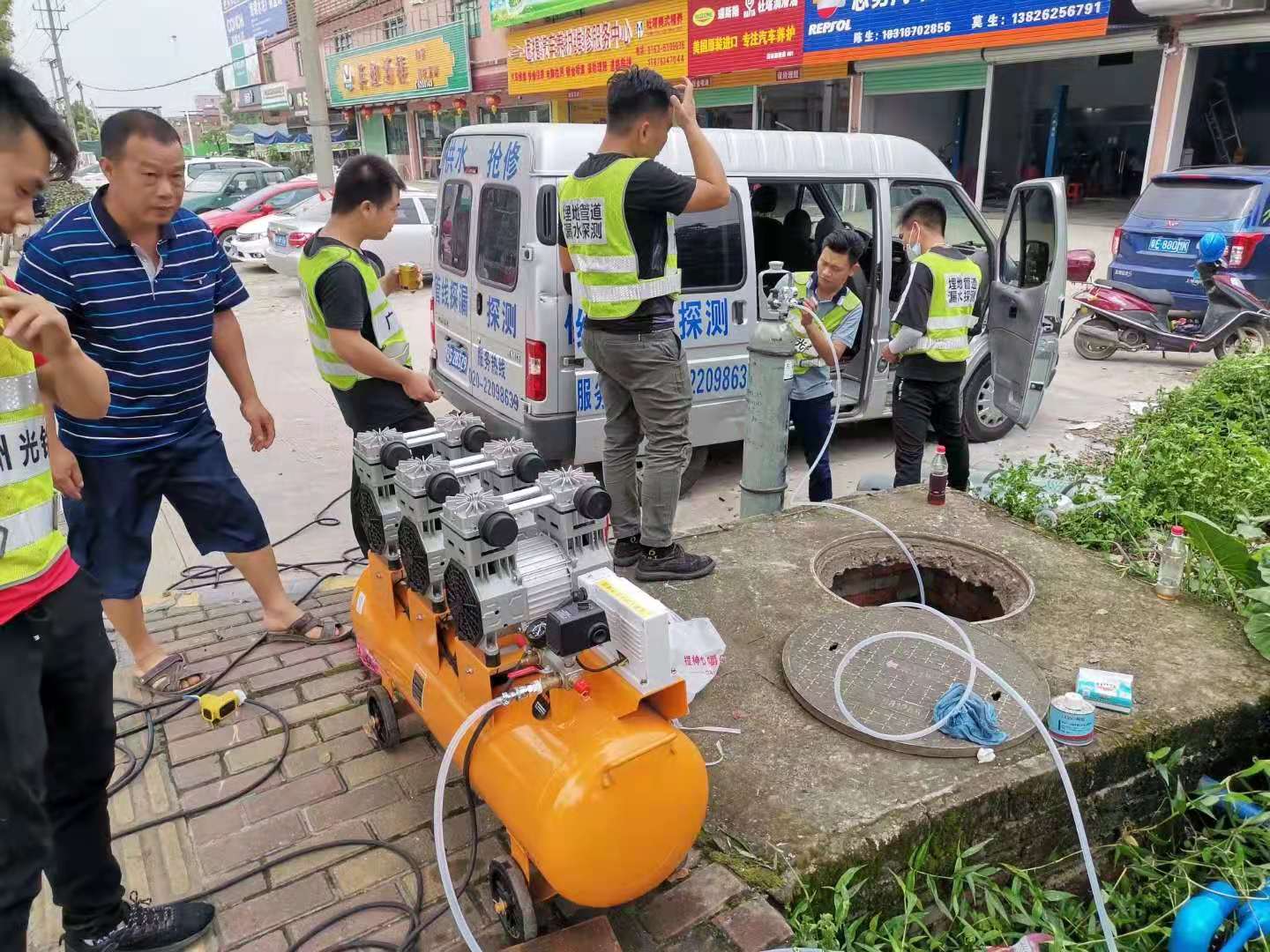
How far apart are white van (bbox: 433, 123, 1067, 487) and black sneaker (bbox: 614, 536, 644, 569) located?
1.20 meters

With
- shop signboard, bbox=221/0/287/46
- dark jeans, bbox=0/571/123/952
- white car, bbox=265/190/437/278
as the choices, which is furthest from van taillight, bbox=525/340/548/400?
shop signboard, bbox=221/0/287/46

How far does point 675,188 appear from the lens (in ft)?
11.2

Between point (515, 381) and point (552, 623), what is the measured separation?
314cm

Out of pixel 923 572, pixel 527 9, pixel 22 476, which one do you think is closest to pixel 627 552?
pixel 923 572

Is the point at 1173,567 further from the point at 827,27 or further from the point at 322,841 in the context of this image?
the point at 827,27

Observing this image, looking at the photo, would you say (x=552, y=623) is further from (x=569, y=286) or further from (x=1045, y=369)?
(x=1045, y=369)

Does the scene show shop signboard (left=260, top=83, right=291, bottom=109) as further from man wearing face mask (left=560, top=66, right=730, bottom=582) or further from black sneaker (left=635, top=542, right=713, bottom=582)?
black sneaker (left=635, top=542, right=713, bottom=582)

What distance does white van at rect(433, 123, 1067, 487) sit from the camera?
4875 mm

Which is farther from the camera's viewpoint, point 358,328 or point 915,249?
point 915,249

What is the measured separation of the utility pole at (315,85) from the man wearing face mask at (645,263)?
11.5 meters

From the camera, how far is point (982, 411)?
22.2ft

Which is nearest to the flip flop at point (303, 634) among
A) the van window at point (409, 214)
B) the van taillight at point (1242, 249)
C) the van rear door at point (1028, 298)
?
the van rear door at point (1028, 298)

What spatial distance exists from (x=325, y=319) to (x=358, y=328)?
0.44 ft

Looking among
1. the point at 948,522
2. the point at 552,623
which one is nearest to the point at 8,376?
the point at 552,623
